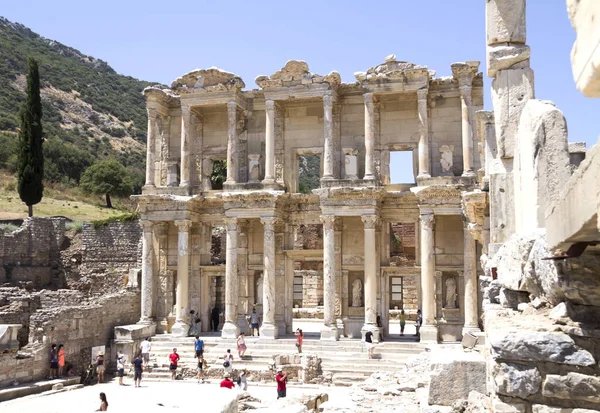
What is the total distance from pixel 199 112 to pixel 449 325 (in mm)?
12878

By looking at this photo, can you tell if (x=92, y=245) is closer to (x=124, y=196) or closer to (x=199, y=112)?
(x=199, y=112)

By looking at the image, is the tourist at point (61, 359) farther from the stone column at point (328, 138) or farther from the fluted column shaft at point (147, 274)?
the stone column at point (328, 138)

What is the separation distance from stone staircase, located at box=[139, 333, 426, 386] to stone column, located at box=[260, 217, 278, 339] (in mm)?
536

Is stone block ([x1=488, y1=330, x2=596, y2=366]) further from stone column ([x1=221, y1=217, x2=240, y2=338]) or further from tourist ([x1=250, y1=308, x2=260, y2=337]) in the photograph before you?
tourist ([x1=250, y1=308, x2=260, y2=337])

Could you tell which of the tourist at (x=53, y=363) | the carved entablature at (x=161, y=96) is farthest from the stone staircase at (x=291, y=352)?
the carved entablature at (x=161, y=96)

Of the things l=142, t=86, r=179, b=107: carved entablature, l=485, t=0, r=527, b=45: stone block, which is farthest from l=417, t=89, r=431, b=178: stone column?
l=485, t=0, r=527, b=45: stone block

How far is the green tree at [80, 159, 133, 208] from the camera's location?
54.6m

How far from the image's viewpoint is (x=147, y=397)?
18.1 meters

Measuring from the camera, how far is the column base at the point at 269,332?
24.0 meters

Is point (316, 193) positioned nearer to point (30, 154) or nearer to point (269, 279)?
point (269, 279)

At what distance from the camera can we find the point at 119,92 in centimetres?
9444

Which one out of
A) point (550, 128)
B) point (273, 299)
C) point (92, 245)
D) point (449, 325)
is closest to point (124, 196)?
point (92, 245)

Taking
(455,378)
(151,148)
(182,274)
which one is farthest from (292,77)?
(455,378)

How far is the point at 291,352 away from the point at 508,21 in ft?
52.0
